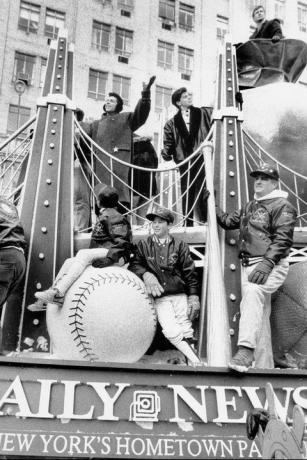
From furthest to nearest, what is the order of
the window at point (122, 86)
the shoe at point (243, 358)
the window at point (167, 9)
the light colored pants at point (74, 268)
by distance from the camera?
the window at point (167, 9) → the window at point (122, 86) → the light colored pants at point (74, 268) → the shoe at point (243, 358)

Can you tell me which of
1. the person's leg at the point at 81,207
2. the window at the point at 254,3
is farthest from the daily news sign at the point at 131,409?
the window at the point at 254,3

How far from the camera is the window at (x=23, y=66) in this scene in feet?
76.3

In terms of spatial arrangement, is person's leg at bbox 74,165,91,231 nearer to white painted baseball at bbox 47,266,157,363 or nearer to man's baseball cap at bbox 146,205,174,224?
man's baseball cap at bbox 146,205,174,224

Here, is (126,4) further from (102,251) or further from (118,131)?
(102,251)

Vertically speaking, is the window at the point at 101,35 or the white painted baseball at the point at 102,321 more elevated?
the window at the point at 101,35

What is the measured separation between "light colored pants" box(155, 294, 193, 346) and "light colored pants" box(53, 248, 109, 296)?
0.80m

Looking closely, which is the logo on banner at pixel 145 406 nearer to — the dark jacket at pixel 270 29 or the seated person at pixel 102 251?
the seated person at pixel 102 251

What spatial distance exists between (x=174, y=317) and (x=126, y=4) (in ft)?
71.4

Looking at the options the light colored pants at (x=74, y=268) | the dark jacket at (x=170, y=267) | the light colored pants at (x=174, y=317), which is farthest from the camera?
the dark jacket at (x=170, y=267)

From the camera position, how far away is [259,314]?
4.87 m

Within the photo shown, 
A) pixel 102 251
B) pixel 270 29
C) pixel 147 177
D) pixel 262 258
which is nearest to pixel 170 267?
pixel 102 251

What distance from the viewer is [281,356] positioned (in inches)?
213

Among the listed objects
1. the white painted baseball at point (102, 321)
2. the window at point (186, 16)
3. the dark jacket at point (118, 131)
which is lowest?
the white painted baseball at point (102, 321)

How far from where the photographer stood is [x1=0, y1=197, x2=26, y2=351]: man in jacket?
5.15 m
